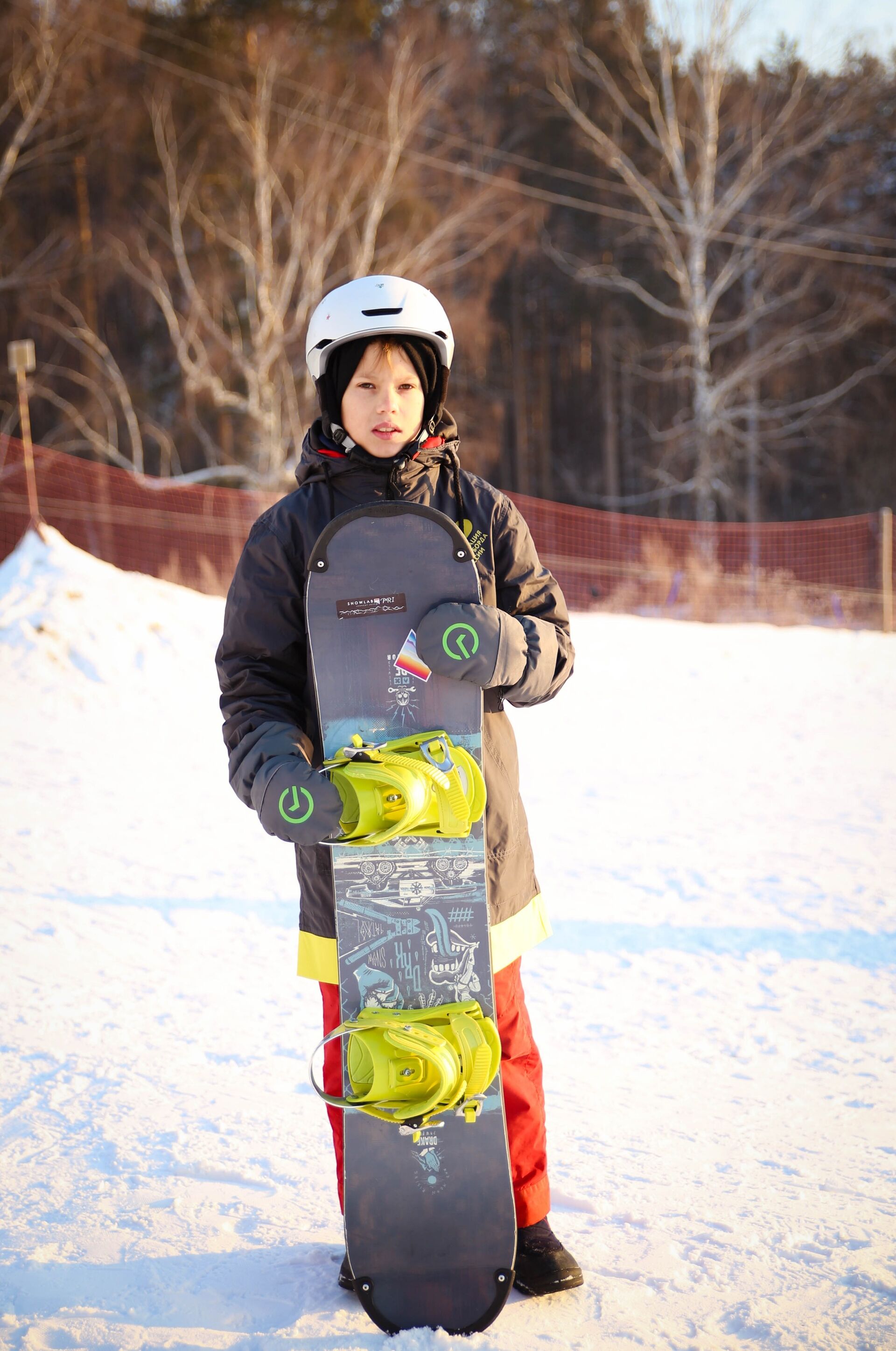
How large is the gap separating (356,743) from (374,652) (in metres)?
0.17

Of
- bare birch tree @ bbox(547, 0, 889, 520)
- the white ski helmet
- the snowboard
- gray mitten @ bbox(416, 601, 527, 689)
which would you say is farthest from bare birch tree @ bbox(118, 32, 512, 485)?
gray mitten @ bbox(416, 601, 527, 689)

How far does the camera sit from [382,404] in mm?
1697

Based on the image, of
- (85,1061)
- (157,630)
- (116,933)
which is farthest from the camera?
(157,630)

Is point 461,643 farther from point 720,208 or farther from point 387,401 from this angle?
point 720,208

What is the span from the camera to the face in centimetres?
170

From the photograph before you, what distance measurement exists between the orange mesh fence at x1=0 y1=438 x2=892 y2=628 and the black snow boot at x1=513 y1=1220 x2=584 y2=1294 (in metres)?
8.10

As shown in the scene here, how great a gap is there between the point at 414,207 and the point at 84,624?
9373 millimetres

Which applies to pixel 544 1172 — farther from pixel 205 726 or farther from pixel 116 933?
pixel 205 726

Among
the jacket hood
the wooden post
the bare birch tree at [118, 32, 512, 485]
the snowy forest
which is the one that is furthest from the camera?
the snowy forest

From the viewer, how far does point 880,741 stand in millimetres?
6121

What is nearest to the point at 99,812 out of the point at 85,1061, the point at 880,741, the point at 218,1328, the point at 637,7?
the point at 85,1061

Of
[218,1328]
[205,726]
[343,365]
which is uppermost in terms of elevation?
[343,365]

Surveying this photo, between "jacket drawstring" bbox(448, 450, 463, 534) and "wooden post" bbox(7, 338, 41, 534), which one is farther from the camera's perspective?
"wooden post" bbox(7, 338, 41, 534)

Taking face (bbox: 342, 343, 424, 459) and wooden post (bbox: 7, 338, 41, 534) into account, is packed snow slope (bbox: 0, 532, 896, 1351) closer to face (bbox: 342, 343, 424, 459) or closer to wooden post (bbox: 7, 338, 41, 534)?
face (bbox: 342, 343, 424, 459)
